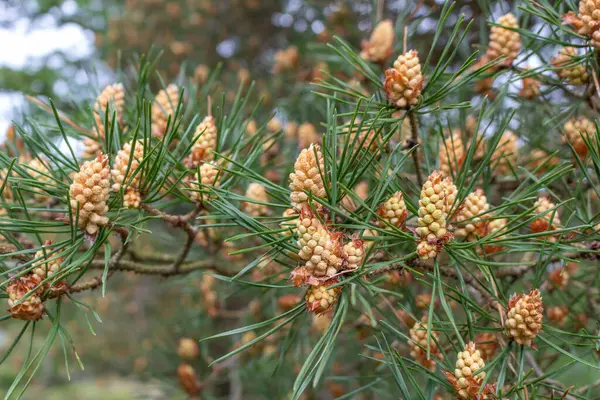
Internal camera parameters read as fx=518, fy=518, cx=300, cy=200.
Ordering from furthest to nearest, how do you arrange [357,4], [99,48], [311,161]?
[99,48] → [357,4] → [311,161]

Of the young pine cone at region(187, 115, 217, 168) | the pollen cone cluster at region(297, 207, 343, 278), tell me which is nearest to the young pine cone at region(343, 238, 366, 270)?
the pollen cone cluster at region(297, 207, 343, 278)

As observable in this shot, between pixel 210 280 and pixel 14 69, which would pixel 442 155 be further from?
pixel 14 69

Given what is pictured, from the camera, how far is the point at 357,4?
62.1 inches

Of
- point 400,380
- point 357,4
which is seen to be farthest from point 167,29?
point 400,380

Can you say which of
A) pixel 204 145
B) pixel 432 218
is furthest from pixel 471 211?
pixel 204 145

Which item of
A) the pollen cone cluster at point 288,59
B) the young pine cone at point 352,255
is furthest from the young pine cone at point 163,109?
the pollen cone cluster at point 288,59

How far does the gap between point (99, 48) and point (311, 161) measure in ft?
7.19

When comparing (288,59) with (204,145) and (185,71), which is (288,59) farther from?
(204,145)

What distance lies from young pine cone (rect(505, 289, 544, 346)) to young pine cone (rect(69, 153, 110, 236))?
0.41m

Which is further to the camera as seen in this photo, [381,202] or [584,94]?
[584,94]

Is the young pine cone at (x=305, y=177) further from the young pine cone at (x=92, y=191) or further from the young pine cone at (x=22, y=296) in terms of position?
the young pine cone at (x=22, y=296)

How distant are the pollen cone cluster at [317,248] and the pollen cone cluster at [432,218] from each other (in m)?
0.08

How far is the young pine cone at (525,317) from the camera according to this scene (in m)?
0.49

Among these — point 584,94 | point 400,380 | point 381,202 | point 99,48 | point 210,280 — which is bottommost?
point 210,280
